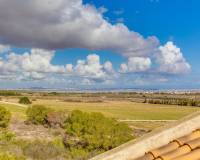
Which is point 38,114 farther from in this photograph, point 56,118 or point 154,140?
point 154,140

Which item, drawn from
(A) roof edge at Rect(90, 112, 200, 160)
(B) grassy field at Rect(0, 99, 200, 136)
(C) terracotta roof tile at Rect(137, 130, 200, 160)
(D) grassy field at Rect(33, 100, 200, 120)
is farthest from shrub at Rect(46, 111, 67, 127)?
(C) terracotta roof tile at Rect(137, 130, 200, 160)

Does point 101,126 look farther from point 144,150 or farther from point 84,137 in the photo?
point 144,150

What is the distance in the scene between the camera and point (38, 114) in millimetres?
66000

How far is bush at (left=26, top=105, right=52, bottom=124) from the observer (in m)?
65.4

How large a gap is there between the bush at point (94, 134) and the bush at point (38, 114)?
20.1 m

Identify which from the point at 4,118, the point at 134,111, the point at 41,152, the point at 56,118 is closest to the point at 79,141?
the point at 41,152

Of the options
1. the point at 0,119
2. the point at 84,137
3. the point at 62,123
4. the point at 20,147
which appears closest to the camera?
the point at 20,147

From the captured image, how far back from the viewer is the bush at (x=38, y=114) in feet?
214

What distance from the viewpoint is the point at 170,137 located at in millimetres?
4438

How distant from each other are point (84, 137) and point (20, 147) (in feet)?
33.0

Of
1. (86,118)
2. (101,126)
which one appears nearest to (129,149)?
(101,126)

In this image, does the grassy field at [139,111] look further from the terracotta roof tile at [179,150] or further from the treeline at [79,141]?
the terracotta roof tile at [179,150]

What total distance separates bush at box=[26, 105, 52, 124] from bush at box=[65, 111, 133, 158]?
20.1 m

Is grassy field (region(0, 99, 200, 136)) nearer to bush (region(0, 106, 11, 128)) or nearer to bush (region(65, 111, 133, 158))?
bush (region(0, 106, 11, 128))
